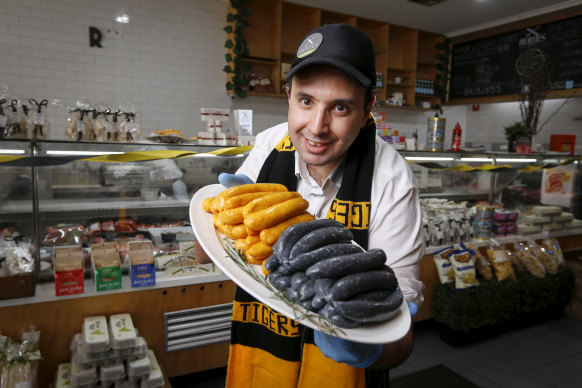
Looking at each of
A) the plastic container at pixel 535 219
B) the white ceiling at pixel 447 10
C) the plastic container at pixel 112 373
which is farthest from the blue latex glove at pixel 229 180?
the white ceiling at pixel 447 10

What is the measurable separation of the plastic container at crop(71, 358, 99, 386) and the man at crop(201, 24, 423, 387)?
101 centimetres

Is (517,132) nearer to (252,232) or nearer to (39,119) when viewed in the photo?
(252,232)

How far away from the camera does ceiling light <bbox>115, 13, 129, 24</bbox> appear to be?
18.6 feet

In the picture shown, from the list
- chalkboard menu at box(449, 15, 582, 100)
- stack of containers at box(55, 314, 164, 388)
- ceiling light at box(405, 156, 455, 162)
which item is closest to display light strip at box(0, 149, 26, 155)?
stack of containers at box(55, 314, 164, 388)

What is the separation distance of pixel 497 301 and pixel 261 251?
3.42 metres

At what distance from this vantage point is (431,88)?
813cm

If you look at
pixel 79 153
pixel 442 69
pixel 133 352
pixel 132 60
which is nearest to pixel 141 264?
pixel 133 352

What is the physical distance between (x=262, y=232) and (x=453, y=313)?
3086mm

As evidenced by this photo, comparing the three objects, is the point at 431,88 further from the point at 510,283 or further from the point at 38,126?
the point at 38,126

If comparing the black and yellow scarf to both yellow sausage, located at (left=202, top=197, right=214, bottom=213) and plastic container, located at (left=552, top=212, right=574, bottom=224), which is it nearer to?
yellow sausage, located at (left=202, top=197, right=214, bottom=213)

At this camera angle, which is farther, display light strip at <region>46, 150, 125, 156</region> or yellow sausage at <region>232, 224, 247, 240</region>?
display light strip at <region>46, 150, 125, 156</region>

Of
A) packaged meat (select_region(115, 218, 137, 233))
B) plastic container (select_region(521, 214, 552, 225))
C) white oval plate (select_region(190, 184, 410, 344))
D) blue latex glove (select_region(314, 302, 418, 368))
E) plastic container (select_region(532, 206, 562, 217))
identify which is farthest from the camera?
plastic container (select_region(532, 206, 562, 217))

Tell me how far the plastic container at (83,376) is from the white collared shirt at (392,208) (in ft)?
5.26

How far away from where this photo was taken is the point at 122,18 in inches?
224
